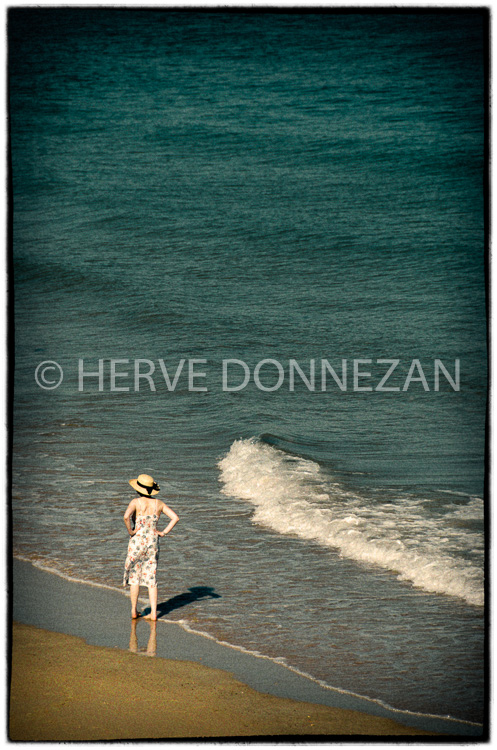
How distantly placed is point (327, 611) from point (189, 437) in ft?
14.4

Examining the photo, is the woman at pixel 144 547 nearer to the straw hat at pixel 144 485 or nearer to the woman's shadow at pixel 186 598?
the straw hat at pixel 144 485

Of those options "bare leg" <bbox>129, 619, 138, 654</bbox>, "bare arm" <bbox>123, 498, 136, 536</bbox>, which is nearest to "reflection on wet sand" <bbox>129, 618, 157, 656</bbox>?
"bare leg" <bbox>129, 619, 138, 654</bbox>

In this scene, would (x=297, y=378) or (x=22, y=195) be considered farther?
(x=22, y=195)

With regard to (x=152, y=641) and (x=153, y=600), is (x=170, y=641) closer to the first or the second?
(x=152, y=641)

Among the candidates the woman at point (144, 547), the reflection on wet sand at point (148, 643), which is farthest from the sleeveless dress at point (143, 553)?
the reflection on wet sand at point (148, 643)

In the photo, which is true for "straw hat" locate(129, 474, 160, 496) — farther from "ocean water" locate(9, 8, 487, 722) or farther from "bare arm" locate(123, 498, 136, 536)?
"ocean water" locate(9, 8, 487, 722)

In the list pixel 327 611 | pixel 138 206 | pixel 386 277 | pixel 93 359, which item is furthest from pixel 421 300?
pixel 327 611

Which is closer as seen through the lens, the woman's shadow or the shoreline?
the shoreline

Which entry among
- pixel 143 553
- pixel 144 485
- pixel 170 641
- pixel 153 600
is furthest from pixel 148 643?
pixel 144 485

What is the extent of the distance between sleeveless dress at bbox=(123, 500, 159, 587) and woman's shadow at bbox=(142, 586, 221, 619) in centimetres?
32

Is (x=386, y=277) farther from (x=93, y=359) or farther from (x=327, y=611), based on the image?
(x=327, y=611)

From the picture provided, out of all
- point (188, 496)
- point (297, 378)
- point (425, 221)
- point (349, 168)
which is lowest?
point (188, 496)

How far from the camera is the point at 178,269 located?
16.9 meters

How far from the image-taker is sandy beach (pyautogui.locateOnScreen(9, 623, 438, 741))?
420cm
